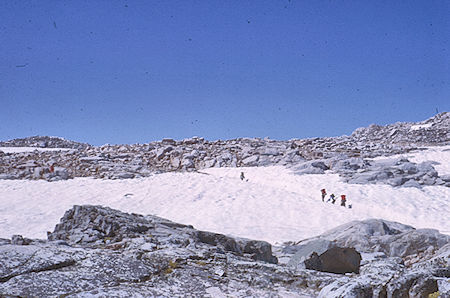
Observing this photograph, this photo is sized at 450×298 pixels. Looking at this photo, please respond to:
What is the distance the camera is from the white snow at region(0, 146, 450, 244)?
1806 cm

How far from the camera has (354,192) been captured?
81.5ft

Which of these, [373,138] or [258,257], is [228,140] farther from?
[258,257]

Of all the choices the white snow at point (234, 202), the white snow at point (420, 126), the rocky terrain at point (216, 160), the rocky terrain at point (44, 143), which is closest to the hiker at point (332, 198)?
the white snow at point (234, 202)

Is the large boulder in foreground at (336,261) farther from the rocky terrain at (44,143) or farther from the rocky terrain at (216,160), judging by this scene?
the rocky terrain at (44,143)

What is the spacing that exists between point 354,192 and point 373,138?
37.4 metres

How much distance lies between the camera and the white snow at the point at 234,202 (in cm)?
1806

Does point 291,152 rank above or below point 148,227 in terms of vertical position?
above

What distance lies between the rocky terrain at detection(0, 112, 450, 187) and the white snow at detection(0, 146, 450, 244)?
1.78 metres

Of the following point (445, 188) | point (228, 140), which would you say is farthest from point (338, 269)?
point (228, 140)

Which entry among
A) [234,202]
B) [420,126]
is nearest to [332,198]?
[234,202]

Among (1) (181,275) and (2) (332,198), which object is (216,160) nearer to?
(2) (332,198)

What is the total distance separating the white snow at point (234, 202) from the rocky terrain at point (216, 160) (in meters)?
1.78

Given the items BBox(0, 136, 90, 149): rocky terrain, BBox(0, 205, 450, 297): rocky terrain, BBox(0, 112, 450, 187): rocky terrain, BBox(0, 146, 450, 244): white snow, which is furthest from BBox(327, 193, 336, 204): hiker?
BBox(0, 136, 90, 149): rocky terrain

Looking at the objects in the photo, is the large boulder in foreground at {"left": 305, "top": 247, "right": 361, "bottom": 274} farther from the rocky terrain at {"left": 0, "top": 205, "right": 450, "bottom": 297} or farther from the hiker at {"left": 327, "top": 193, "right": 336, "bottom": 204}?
the hiker at {"left": 327, "top": 193, "right": 336, "bottom": 204}
